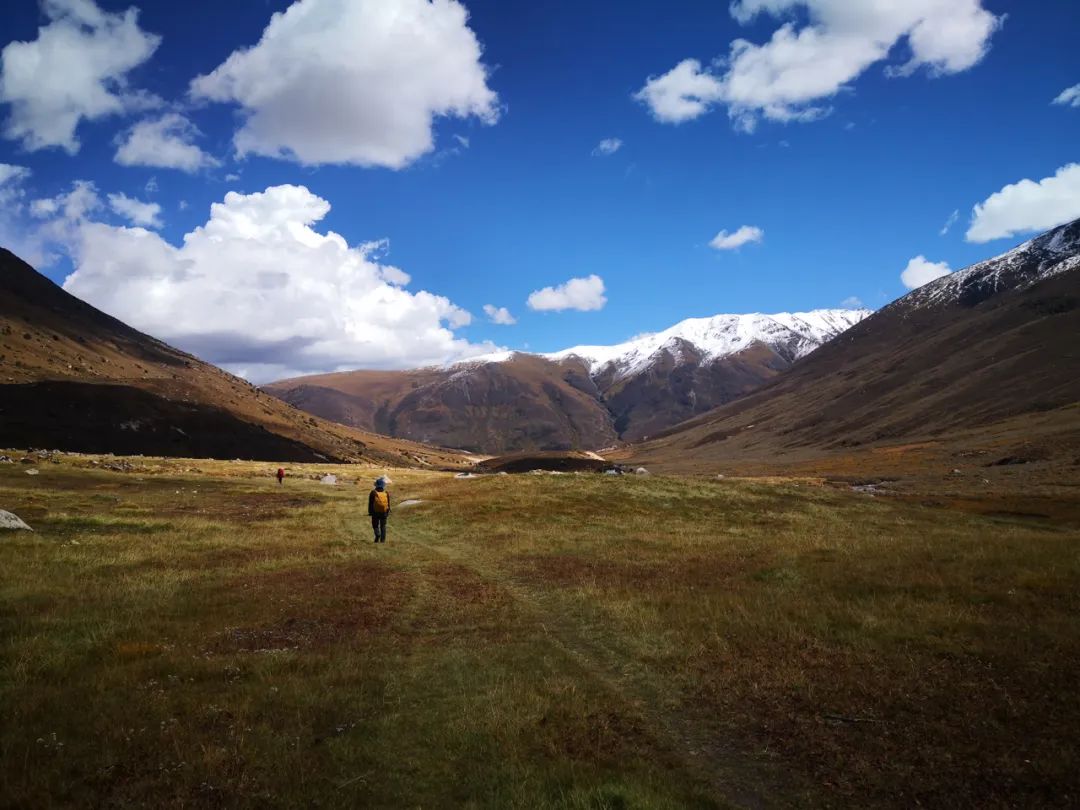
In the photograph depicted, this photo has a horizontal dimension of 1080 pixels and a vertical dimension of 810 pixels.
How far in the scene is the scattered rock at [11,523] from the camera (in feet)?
88.9

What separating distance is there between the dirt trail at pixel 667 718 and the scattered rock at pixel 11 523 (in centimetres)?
2465

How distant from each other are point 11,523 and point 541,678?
28477 millimetres

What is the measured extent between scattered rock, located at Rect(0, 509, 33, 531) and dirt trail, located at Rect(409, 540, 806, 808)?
24652 mm

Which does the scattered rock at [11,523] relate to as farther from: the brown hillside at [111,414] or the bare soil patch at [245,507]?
the brown hillside at [111,414]

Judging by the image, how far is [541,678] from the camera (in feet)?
40.1

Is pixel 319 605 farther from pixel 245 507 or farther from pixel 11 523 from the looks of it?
pixel 245 507

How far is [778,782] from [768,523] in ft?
123

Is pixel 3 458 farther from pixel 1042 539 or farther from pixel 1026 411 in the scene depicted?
pixel 1026 411

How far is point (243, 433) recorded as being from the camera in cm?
16112

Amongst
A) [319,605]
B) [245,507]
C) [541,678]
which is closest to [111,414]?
[245,507]

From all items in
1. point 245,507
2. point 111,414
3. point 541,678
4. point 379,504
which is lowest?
point 245,507

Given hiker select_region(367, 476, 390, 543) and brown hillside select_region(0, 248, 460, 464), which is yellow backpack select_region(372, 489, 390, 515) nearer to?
hiker select_region(367, 476, 390, 543)

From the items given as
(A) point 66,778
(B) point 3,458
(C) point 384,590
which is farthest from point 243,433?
(A) point 66,778

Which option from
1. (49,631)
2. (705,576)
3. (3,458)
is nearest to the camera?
(49,631)
